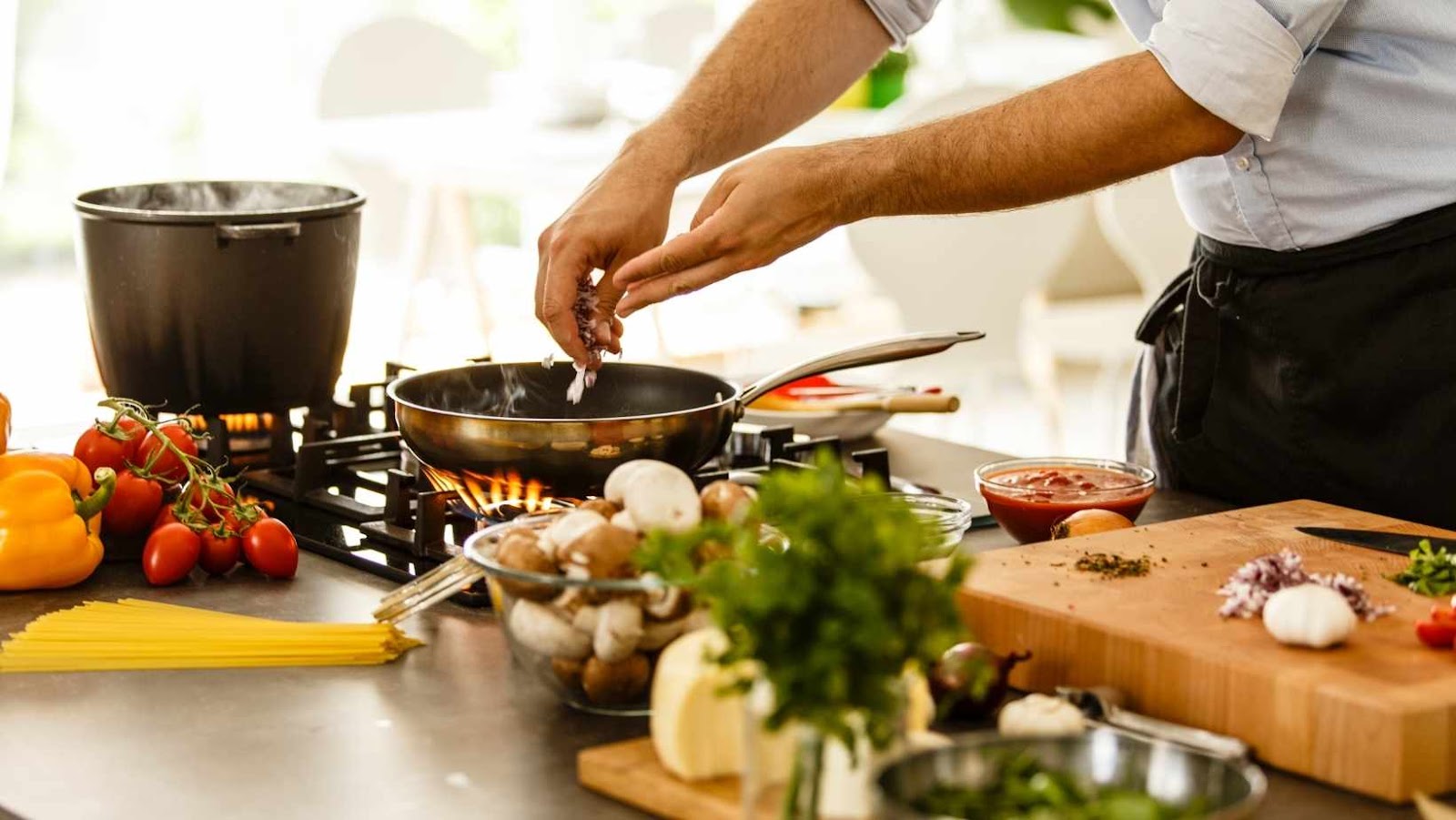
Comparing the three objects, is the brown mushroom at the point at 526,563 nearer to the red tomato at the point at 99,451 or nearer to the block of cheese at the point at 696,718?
the block of cheese at the point at 696,718

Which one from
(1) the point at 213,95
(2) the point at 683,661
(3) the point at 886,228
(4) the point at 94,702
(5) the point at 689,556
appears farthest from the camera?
(1) the point at 213,95

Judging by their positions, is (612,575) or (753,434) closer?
(612,575)

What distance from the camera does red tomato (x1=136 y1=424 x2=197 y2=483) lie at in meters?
1.63

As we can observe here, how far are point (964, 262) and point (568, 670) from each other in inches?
129

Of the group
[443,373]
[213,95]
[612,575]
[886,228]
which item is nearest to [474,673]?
[612,575]

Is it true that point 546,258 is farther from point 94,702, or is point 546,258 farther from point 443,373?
point 94,702

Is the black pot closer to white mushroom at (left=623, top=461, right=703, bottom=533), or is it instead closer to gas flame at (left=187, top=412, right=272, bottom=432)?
gas flame at (left=187, top=412, right=272, bottom=432)

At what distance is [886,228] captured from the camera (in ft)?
13.8

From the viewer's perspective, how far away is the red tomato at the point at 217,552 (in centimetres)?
153

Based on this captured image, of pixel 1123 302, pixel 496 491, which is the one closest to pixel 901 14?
pixel 496 491

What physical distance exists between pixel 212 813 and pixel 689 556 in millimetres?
318

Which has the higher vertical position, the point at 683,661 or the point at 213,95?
the point at 213,95

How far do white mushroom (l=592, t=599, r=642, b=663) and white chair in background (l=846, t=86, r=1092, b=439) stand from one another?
314 cm

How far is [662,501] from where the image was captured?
111 cm
